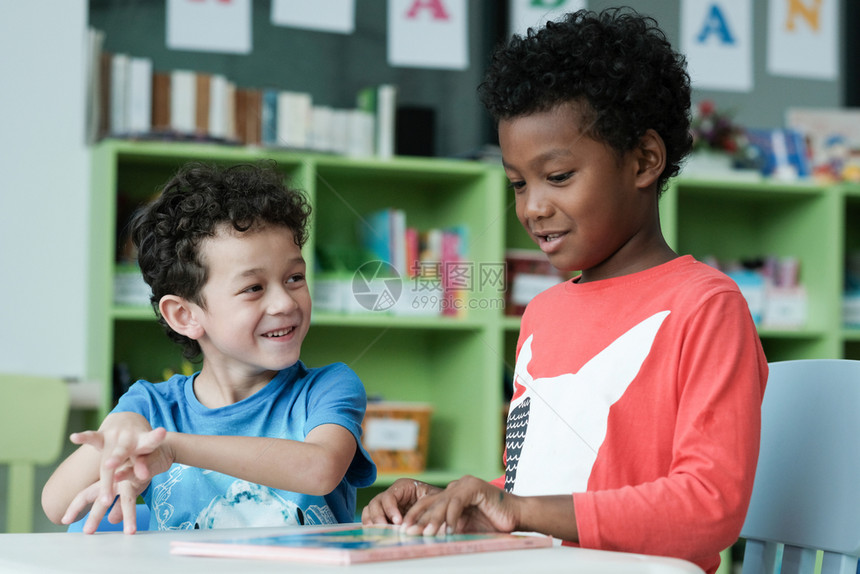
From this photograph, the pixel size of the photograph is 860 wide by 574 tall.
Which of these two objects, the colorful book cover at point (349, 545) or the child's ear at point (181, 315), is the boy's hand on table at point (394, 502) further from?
the child's ear at point (181, 315)

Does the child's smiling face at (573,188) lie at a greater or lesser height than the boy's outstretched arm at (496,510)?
greater

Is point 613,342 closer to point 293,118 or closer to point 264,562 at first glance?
point 264,562

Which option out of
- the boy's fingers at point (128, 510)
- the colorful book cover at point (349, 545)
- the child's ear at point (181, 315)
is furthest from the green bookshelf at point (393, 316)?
the colorful book cover at point (349, 545)

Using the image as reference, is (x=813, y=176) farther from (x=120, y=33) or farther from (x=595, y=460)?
(x=595, y=460)

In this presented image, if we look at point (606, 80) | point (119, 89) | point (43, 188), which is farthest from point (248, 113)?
point (606, 80)

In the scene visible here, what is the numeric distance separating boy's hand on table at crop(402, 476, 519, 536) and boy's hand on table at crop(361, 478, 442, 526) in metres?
0.06

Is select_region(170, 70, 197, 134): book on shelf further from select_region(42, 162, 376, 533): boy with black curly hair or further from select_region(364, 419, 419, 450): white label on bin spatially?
select_region(42, 162, 376, 533): boy with black curly hair

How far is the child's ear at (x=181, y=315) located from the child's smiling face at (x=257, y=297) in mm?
44

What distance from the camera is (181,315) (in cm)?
112

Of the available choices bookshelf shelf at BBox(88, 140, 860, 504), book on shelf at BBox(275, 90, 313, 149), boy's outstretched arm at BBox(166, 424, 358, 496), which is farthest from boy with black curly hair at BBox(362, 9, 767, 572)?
book on shelf at BBox(275, 90, 313, 149)

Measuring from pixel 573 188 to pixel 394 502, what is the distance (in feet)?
1.08

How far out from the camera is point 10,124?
2.40m

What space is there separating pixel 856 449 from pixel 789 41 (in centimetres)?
250

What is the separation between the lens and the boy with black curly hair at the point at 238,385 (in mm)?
908
